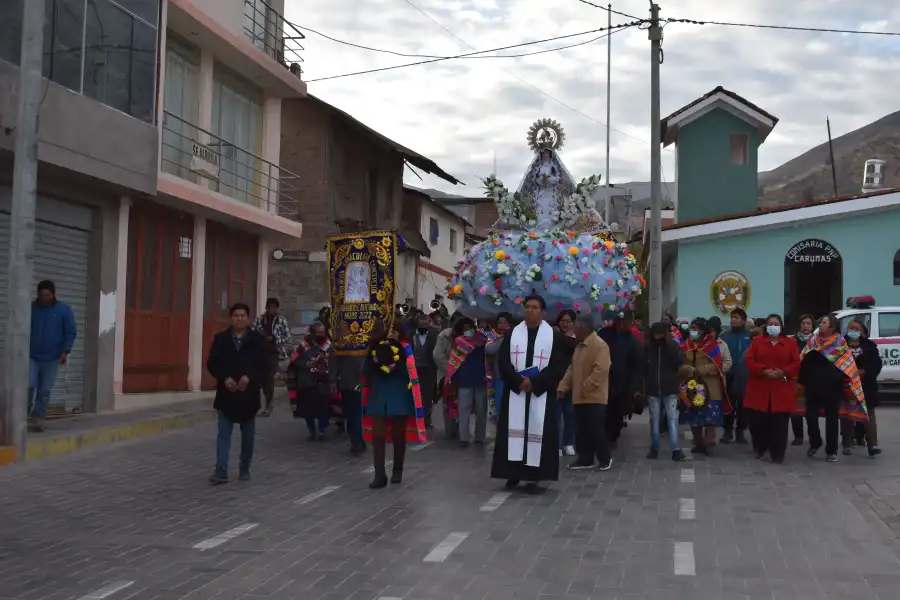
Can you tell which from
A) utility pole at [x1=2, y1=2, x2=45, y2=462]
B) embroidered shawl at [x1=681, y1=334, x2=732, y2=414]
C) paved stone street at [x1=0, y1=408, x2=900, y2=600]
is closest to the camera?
paved stone street at [x1=0, y1=408, x2=900, y2=600]

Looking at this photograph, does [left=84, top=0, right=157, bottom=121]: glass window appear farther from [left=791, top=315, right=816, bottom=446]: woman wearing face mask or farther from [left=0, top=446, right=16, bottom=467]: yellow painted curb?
[left=791, top=315, right=816, bottom=446]: woman wearing face mask

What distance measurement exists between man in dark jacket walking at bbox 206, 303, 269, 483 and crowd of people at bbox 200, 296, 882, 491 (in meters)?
0.01

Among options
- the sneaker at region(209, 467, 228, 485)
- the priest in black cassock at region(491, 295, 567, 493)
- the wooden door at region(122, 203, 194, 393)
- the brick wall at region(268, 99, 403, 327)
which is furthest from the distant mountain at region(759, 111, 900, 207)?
the sneaker at region(209, 467, 228, 485)

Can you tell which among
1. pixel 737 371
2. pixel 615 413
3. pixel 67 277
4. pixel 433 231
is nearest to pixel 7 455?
pixel 67 277

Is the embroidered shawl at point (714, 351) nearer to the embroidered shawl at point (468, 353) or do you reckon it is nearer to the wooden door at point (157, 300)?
the embroidered shawl at point (468, 353)

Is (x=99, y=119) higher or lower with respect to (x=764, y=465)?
higher

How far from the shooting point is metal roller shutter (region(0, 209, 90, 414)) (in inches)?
641

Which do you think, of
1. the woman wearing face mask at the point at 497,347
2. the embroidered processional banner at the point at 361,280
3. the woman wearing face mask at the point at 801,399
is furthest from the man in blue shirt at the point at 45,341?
the woman wearing face mask at the point at 801,399

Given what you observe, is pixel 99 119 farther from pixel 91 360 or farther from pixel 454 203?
pixel 454 203

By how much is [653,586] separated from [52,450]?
8.55 meters

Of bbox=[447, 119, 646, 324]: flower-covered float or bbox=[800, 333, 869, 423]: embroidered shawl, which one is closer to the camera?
bbox=[800, 333, 869, 423]: embroidered shawl

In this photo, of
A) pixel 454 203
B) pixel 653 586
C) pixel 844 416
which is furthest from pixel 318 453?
pixel 454 203

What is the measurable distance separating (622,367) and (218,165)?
11.1 meters

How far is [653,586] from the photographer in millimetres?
7043
